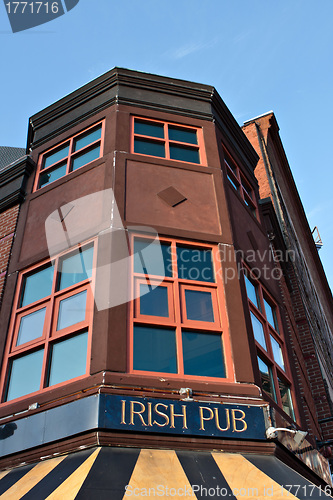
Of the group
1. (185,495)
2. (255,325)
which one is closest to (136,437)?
(185,495)

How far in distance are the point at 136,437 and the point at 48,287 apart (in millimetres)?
3321

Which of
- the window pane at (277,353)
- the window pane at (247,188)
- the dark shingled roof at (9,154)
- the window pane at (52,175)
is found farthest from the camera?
the dark shingled roof at (9,154)

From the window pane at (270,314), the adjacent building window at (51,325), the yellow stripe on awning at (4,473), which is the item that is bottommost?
the yellow stripe on awning at (4,473)

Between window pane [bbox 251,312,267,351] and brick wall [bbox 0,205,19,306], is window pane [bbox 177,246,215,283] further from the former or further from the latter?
brick wall [bbox 0,205,19,306]

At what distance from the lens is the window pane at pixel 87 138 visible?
10.1 meters

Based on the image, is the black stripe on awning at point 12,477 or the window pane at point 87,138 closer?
the black stripe on awning at point 12,477

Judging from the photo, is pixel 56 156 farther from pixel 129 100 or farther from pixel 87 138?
pixel 129 100

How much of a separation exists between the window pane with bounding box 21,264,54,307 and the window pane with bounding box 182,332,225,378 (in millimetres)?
2618

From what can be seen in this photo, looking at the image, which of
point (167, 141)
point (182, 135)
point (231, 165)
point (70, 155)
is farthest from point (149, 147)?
point (231, 165)

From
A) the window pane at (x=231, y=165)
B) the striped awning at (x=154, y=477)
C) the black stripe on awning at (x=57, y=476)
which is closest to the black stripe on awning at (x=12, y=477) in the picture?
the striped awning at (x=154, y=477)

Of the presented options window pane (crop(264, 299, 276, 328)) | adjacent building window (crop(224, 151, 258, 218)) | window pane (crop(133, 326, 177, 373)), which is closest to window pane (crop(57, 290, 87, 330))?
window pane (crop(133, 326, 177, 373))

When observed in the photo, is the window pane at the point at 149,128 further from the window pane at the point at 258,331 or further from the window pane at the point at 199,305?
the window pane at the point at 258,331

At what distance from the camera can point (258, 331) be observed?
8234mm

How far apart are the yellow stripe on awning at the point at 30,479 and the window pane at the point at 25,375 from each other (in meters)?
1.31
